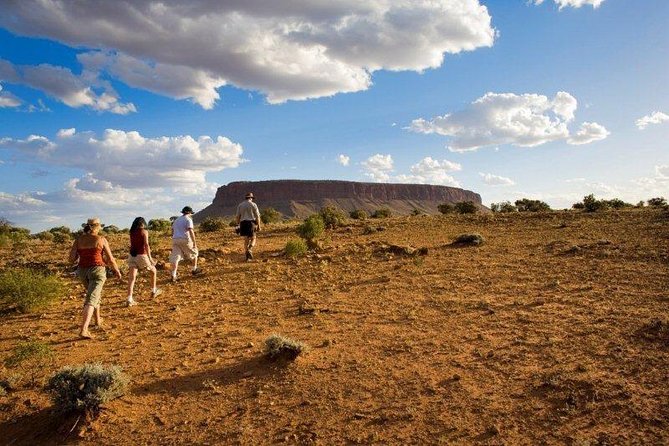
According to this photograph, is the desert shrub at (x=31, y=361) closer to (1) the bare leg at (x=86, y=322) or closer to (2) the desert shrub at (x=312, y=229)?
(1) the bare leg at (x=86, y=322)

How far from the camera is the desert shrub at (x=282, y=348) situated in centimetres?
578

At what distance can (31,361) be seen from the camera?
5.91m

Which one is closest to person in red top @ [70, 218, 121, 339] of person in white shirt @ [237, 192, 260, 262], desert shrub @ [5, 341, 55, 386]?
desert shrub @ [5, 341, 55, 386]

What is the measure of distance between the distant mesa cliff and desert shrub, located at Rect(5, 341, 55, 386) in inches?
4343

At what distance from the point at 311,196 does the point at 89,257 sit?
120m

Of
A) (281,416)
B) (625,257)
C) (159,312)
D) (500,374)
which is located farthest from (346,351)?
(625,257)

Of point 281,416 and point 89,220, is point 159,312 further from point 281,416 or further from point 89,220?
point 281,416

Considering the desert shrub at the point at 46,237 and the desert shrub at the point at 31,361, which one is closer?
the desert shrub at the point at 31,361

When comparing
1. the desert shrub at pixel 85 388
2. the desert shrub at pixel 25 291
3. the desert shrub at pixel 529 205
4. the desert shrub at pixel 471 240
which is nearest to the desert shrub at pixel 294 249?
the desert shrub at pixel 471 240

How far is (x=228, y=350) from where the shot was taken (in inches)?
248

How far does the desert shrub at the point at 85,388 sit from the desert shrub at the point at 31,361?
3.39ft

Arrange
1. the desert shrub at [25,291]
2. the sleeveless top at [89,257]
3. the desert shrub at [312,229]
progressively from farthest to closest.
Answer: the desert shrub at [312,229] < the desert shrub at [25,291] < the sleeveless top at [89,257]

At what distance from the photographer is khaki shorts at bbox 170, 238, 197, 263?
10.2 m

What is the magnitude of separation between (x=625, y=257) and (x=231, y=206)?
390ft
